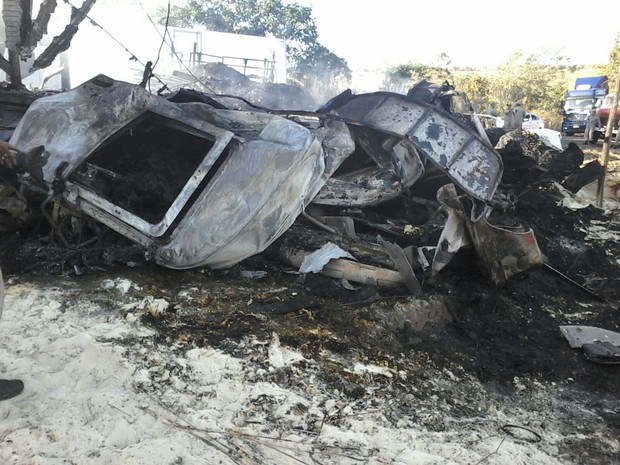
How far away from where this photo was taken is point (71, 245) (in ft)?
13.3

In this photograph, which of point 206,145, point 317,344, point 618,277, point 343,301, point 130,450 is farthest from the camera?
point 618,277

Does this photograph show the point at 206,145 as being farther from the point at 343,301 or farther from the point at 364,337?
the point at 364,337

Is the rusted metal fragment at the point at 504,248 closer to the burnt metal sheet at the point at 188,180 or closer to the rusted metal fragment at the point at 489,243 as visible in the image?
the rusted metal fragment at the point at 489,243

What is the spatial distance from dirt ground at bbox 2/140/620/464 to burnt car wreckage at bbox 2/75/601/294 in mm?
248

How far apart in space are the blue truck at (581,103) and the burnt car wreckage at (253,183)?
20.3 meters

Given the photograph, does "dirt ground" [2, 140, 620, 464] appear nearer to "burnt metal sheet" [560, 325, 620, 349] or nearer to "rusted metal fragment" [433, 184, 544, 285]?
"burnt metal sheet" [560, 325, 620, 349]

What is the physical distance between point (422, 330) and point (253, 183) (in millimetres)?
1730

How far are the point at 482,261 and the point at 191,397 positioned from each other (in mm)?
2731

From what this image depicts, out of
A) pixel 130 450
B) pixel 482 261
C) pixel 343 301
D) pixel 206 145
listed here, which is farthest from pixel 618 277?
pixel 130 450

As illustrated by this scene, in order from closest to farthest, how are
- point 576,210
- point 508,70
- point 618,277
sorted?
point 618,277 → point 576,210 → point 508,70

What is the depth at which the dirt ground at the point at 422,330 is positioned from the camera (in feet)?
9.20

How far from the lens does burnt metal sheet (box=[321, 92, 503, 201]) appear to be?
526cm

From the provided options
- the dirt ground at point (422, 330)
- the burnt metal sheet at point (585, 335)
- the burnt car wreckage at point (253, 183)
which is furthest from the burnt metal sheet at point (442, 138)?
the burnt metal sheet at point (585, 335)

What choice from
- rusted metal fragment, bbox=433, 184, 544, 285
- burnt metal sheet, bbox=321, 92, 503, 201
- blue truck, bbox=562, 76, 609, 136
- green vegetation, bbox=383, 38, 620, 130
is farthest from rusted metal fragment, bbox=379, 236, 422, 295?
green vegetation, bbox=383, 38, 620, 130
